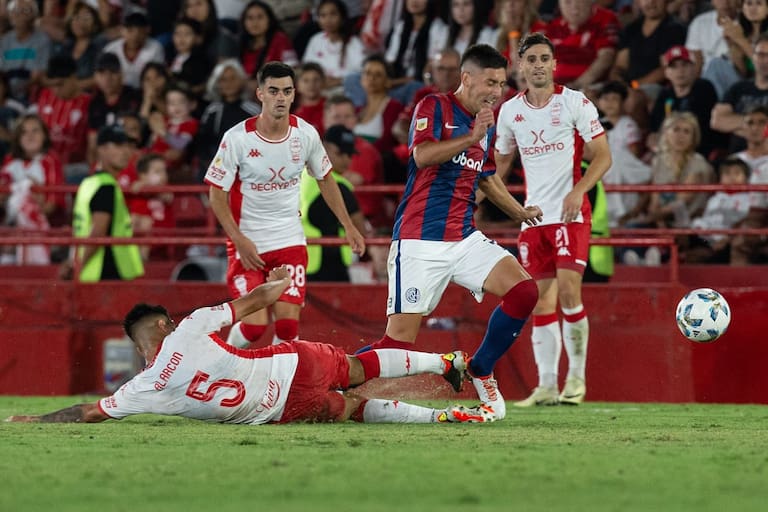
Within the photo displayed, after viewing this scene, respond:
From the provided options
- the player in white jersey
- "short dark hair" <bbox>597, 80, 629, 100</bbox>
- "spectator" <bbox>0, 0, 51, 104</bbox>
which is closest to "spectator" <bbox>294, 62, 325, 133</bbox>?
"short dark hair" <bbox>597, 80, 629, 100</bbox>

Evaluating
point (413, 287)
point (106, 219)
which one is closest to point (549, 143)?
point (413, 287)

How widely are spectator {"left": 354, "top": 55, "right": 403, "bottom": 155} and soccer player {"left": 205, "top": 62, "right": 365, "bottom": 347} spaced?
4.53 metres

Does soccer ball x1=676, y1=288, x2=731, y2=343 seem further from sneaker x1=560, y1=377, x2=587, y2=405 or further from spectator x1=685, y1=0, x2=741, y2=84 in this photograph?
spectator x1=685, y1=0, x2=741, y2=84

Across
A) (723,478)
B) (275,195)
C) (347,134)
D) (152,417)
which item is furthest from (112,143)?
(723,478)

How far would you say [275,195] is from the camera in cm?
1050

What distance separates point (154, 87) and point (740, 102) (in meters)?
7.10

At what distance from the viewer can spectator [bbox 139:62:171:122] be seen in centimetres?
1691

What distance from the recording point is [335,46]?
16.5 m

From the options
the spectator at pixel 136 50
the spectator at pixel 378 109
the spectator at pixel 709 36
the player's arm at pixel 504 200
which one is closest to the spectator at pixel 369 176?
the spectator at pixel 378 109

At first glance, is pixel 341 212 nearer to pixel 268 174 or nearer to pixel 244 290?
pixel 268 174

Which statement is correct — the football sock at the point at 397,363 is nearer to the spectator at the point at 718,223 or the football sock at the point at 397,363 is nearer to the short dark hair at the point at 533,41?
the short dark hair at the point at 533,41

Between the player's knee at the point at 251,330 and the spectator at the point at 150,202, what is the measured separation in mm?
3832

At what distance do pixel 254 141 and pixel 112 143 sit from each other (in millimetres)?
3725

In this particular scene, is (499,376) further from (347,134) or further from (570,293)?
(347,134)
